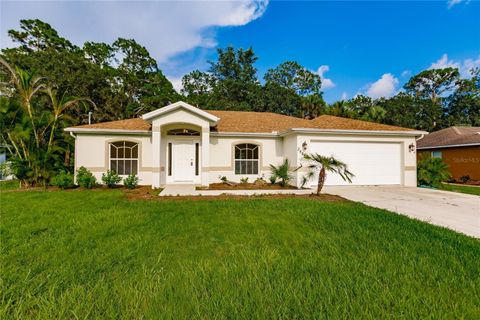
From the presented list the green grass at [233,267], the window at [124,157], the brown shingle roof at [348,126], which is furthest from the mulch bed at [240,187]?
the green grass at [233,267]

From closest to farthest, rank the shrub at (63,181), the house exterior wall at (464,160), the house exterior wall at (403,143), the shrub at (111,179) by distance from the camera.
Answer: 1. the shrub at (63,181)
2. the shrub at (111,179)
3. the house exterior wall at (403,143)
4. the house exterior wall at (464,160)

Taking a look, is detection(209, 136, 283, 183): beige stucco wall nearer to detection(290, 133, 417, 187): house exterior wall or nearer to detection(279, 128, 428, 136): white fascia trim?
detection(279, 128, 428, 136): white fascia trim

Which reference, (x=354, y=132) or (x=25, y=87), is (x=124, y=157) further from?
(x=354, y=132)

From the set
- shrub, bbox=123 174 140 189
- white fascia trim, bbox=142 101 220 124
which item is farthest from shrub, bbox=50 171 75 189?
white fascia trim, bbox=142 101 220 124

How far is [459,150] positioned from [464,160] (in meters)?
0.89

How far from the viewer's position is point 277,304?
228 cm

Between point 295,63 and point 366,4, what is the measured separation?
914 inches

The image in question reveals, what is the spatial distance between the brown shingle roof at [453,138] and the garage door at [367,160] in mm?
8857

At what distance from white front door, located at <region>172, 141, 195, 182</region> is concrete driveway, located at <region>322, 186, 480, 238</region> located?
7669 mm

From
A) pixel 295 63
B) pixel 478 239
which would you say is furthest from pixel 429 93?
pixel 478 239

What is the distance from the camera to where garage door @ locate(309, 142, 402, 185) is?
11.1 meters

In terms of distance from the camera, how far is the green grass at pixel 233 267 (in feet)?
7.29

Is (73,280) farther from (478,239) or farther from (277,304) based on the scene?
(478,239)

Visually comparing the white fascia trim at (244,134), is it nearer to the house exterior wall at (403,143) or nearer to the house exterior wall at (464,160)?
the house exterior wall at (403,143)
